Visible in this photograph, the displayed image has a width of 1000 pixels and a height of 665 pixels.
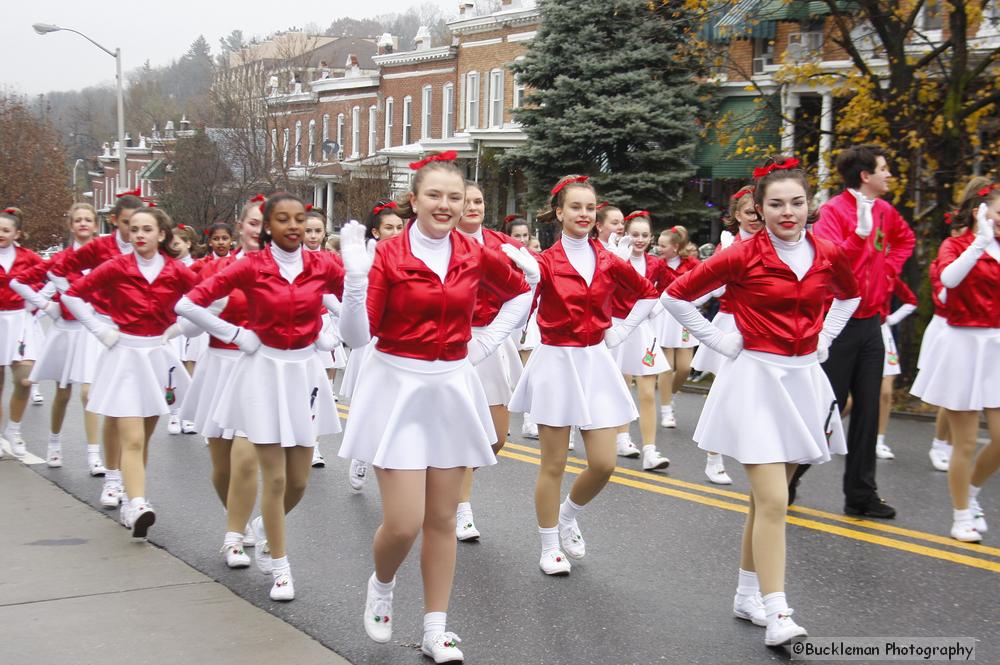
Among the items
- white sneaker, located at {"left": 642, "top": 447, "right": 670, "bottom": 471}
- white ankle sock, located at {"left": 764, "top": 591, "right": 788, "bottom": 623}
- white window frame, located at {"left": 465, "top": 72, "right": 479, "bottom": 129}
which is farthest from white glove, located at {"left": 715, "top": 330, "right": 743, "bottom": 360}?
white window frame, located at {"left": 465, "top": 72, "right": 479, "bottom": 129}

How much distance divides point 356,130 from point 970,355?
153ft

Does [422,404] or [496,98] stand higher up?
[496,98]

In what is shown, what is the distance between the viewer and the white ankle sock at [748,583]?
548 cm

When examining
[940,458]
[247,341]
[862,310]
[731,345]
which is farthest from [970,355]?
[247,341]

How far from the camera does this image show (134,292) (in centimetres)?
752

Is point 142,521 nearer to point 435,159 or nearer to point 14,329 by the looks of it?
point 435,159

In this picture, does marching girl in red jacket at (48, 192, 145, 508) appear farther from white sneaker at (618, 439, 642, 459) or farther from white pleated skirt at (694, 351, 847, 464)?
white pleated skirt at (694, 351, 847, 464)

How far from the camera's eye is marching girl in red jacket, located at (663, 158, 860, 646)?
530 centimetres

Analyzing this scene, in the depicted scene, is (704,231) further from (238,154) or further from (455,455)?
(455,455)

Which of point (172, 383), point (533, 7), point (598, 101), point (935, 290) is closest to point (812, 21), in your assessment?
point (598, 101)

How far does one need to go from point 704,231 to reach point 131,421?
78.1 ft

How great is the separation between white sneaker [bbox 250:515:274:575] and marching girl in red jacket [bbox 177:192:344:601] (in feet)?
0.13

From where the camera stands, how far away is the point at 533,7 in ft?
127

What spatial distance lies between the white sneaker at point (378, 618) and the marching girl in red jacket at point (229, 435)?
1.42 meters
